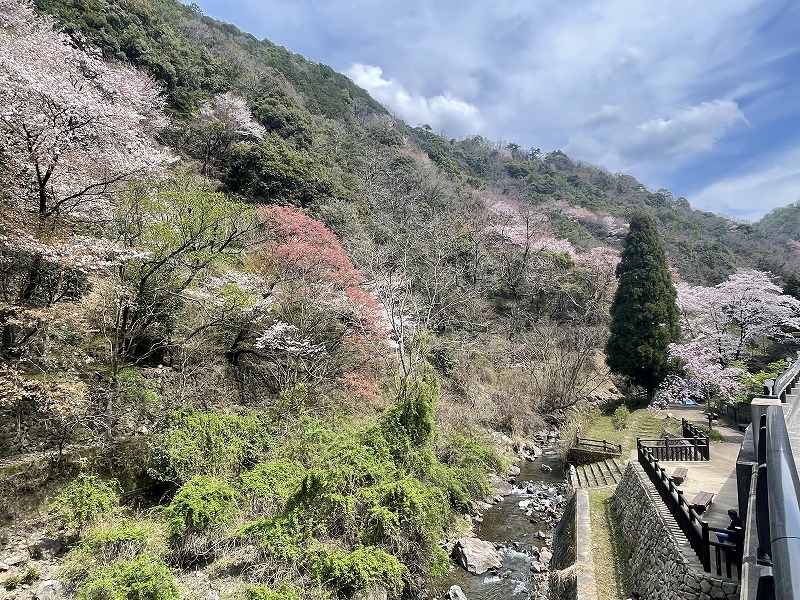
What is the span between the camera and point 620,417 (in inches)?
738

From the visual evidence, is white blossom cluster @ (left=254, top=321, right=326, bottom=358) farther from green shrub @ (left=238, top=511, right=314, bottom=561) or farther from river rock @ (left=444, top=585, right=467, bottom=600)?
river rock @ (left=444, top=585, right=467, bottom=600)

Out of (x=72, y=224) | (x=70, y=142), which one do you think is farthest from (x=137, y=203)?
(x=70, y=142)

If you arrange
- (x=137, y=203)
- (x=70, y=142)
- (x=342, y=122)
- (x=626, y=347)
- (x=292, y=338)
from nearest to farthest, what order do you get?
(x=70, y=142) → (x=137, y=203) → (x=292, y=338) → (x=626, y=347) → (x=342, y=122)

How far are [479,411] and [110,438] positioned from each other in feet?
44.4

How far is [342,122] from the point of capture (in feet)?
141

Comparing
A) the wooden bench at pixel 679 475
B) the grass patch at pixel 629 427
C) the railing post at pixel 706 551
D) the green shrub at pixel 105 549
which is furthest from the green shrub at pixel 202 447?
the grass patch at pixel 629 427

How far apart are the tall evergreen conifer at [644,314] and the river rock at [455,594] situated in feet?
55.8

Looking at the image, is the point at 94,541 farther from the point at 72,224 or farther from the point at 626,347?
the point at 626,347

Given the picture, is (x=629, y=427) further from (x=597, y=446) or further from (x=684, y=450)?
(x=684, y=450)

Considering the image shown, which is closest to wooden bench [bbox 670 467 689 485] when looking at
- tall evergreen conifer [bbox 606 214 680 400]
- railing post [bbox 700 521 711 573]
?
railing post [bbox 700 521 711 573]

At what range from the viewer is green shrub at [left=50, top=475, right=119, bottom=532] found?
6898 millimetres

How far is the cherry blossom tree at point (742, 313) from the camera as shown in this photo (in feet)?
71.0

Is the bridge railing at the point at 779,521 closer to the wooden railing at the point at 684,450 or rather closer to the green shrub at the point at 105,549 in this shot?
the green shrub at the point at 105,549

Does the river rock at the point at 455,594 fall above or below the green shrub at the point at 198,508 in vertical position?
below
